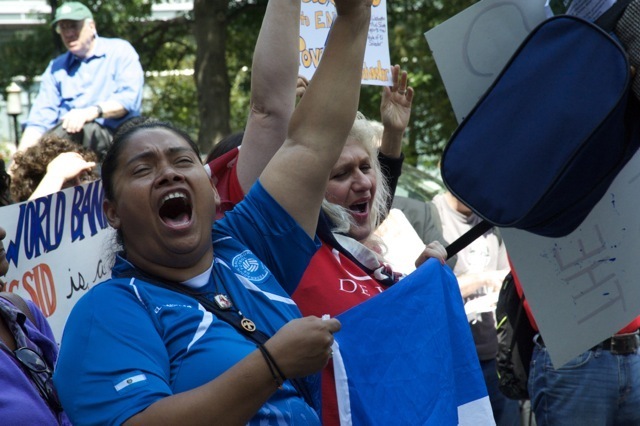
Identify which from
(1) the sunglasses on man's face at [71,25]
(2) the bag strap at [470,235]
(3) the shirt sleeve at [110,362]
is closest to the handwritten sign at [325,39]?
(2) the bag strap at [470,235]

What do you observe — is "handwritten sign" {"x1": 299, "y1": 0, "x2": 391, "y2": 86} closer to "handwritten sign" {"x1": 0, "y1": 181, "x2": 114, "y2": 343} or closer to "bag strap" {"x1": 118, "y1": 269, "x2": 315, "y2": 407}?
"handwritten sign" {"x1": 0, "y1": 181, "x2": 114, "y2": 343}

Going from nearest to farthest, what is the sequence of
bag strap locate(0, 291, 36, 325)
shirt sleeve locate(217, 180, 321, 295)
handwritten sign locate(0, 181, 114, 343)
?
shirt sleeve locate(217, 180, 321, 295) → bag strap locate(0, 291, 36, 325) → handwritten sign locate(0, 181, 114, 343)

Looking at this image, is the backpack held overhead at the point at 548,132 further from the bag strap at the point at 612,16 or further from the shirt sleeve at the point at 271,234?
the shirt sleeve at the point at 271,234

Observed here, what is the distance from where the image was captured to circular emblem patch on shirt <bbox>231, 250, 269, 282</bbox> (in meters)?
2.39

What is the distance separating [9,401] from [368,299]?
3.04ft

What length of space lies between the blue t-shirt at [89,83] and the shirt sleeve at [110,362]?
518 centimetres

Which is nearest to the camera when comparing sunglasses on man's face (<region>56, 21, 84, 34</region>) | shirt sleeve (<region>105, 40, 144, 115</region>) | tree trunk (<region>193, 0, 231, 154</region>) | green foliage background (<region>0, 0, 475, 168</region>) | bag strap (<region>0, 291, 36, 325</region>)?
bag strap (<region>0, 291, 36, 325</region>)

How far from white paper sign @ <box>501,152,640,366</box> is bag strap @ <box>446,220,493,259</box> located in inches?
5.4

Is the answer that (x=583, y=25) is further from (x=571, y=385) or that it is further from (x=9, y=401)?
(x=571, y=385)

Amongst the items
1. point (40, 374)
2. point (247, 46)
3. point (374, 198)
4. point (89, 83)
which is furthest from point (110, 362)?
point (247, 46)

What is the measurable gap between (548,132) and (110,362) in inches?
44.2

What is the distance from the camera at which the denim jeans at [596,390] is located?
382cm

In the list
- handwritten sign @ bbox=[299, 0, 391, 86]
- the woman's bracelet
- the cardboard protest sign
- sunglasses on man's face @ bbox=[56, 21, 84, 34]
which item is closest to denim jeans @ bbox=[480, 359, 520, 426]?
handwritten sign @ bbox=[299, 0, 391, 86]

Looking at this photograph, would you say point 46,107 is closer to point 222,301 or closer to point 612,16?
point 222,301
